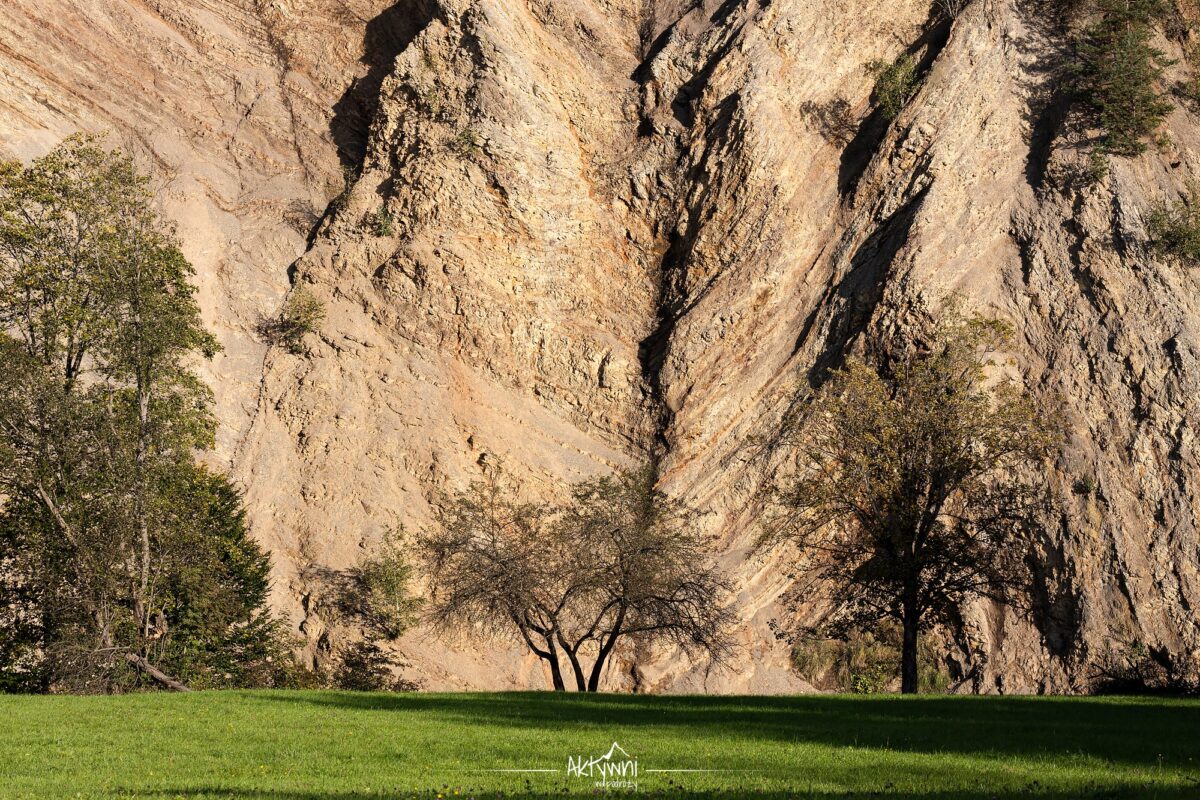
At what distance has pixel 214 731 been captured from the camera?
1334cm

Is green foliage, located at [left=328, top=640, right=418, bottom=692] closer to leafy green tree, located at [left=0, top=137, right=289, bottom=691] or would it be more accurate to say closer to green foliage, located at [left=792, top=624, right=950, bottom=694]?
leafy green tree, located at [left=0, top=137, right=289, bottom=691]

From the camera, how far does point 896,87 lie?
34.4 meters

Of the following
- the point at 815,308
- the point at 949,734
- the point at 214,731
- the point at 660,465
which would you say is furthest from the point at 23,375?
the point at 815,308

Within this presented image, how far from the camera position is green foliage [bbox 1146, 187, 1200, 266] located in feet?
94.6

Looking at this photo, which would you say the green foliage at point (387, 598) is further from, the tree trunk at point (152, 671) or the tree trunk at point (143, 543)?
the tree trunk at point (143, 543)

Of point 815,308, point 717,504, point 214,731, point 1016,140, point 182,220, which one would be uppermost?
point 1016,140


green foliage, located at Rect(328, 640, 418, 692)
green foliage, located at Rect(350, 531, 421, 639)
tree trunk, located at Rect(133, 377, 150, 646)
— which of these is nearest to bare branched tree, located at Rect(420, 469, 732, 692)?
green foliage, located at Rect(350, 531, 421, 639)

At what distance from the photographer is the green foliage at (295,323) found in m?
32.7

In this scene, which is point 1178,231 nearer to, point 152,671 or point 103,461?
point 103,461

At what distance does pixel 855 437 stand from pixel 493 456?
39.9 ft

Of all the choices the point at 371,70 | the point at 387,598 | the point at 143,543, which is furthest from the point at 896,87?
the point at 143,543

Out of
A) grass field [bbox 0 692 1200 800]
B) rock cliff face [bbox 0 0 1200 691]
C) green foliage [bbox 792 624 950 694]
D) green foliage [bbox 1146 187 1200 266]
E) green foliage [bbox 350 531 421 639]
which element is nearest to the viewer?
grass field [bbox 0 692 1200 800]

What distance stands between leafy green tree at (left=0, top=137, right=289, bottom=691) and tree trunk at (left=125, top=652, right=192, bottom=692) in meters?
0.05

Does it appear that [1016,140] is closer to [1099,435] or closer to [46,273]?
[1099,435]
